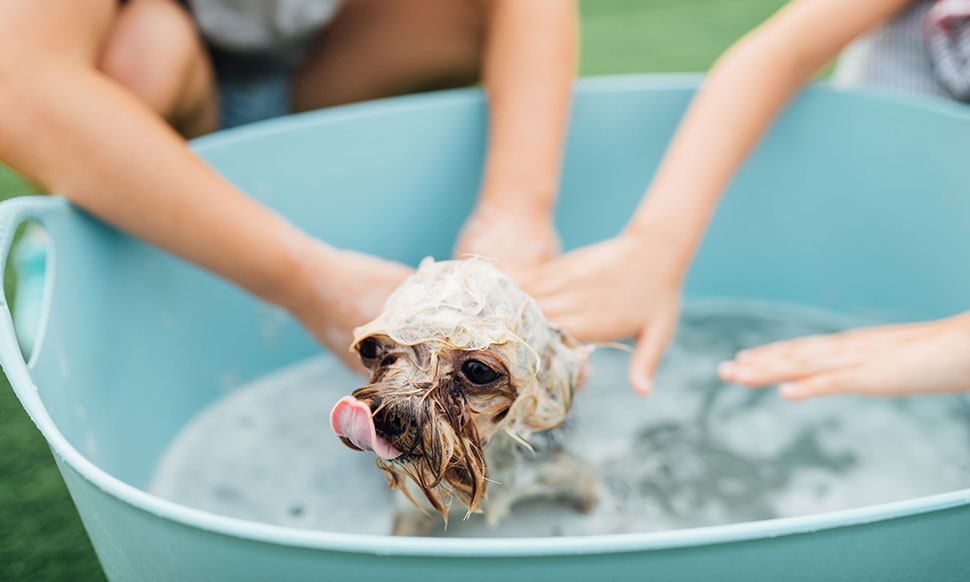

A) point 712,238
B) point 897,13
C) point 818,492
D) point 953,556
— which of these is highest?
point 897,13

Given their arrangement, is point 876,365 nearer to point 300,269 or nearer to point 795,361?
point 795,361

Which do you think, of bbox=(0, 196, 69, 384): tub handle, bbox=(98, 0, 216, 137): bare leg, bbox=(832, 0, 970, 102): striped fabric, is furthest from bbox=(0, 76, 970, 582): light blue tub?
bbox=(832, 0, 970, 102): striped fabric

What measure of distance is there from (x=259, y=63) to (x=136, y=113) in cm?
59

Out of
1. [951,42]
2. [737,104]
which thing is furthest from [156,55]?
[951,42]

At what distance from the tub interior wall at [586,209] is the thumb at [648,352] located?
0.53 meters

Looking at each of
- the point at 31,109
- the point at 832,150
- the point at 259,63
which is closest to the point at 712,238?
the point at 832,150

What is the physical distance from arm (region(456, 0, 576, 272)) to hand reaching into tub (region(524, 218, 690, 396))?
13 cm

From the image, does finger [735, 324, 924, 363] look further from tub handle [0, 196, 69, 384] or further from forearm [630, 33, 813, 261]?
tub handle [0, 196, 69, 384]

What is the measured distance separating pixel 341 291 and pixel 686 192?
24.3 inches

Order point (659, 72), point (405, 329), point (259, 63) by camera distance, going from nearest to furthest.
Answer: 1. point (405, 329)
2. point (259, 63)
3. point (659, 72)

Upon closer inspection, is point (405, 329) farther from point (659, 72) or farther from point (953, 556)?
point (659, 72)

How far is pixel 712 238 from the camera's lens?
5.91 ft

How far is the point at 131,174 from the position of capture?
1.11m

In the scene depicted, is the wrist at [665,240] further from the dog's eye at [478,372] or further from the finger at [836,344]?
the dog's eye at [478,372]
